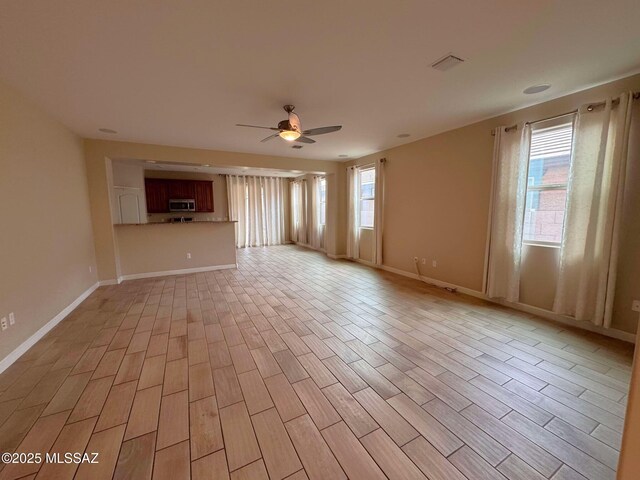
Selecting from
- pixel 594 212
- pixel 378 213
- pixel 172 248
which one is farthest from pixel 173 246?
pixel 594 212

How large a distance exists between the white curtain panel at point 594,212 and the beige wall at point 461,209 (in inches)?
5.1

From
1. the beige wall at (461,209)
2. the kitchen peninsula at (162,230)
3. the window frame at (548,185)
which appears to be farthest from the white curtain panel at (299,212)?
the window frame at (548,185)

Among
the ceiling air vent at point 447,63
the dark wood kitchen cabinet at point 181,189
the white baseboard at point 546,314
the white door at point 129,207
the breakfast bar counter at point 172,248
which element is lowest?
the white baseboard at point 546,314

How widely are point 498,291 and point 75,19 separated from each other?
4920mm

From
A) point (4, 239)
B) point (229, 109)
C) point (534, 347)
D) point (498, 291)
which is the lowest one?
point (534, 347)

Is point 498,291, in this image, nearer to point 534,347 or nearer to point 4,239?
point 534,347

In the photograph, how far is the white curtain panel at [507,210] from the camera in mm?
3125

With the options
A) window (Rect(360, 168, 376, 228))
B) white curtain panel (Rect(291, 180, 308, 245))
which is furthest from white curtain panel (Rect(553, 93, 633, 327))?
white curtain panel (Rect(291, 180, 308, 245))

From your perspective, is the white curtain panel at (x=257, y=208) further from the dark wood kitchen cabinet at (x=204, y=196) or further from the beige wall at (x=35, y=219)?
the beige wall at (x=35, y=219)

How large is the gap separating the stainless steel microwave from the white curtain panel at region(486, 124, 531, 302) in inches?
304

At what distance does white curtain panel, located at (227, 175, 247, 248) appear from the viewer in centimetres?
838

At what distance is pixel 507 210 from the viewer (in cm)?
330

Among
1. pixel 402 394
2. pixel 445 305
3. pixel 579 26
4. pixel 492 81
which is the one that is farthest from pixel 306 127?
pixel 402 394

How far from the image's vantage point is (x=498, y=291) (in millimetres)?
3461
